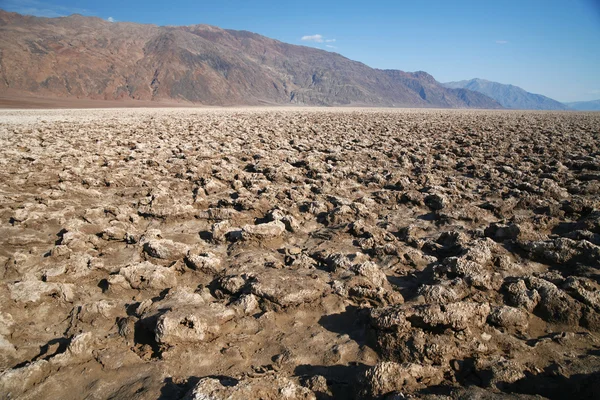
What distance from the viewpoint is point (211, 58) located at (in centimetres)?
10619

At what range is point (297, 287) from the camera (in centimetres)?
247

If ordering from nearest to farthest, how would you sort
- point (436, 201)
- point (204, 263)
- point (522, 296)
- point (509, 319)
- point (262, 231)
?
point (509, 319) → point (522, 296) → point (204, 263) → point (262, 231) → point (436, 201)

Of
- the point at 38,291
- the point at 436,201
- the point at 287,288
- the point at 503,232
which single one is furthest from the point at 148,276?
the point at 436,201

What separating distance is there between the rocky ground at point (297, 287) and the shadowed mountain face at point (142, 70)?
65218 mm

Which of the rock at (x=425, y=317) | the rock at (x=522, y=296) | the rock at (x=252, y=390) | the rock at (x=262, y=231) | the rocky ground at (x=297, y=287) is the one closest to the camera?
the rock at (x=252, y=390)

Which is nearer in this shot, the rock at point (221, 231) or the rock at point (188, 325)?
the rock at point (188, 325)

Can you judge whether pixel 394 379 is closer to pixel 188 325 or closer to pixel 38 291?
pixel 188 325

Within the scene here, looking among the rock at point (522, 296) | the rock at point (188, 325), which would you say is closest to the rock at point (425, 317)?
the rock at point (522, 296)

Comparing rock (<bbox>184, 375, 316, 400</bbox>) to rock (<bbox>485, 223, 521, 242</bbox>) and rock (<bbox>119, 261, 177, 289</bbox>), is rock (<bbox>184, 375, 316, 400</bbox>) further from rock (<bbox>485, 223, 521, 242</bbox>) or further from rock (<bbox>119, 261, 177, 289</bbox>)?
rock (<bbox>485, 223, 521, 242</bbox>)

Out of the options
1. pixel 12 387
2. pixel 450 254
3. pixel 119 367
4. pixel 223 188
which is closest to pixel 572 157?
pixel 450 254

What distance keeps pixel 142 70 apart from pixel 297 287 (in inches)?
3567

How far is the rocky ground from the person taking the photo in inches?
69.2

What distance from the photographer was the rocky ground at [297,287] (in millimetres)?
1758

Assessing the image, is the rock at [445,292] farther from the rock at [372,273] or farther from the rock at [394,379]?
the rock at [394,379]
